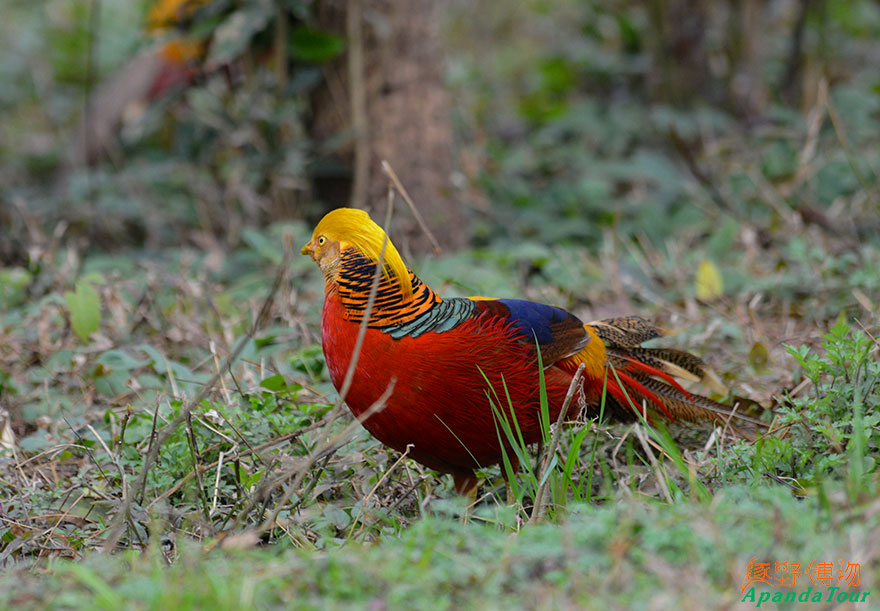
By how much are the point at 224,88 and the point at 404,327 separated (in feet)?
12.5

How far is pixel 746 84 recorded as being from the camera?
759 cm

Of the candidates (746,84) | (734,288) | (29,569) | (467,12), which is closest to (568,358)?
(29,569)

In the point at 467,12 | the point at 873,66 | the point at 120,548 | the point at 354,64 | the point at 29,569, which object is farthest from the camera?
the point at 467,12

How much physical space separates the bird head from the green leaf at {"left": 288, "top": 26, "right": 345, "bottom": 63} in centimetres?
313

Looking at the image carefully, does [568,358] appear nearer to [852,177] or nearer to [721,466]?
[721,466]

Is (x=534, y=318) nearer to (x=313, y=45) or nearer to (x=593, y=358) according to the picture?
(x=593, y=358)

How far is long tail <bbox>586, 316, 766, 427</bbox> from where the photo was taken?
115 inches

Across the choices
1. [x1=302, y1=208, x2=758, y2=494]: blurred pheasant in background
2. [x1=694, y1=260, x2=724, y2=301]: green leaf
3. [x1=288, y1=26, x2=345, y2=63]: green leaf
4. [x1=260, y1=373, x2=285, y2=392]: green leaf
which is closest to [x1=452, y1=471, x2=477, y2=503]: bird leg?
[x1=302, y1=208, x2=758, y2=494]: blurred pheasant in background

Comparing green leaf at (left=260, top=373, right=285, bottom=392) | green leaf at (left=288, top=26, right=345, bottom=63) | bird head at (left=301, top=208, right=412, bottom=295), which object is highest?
green leaf at (left=288, top=26, right=345, bottom=63)

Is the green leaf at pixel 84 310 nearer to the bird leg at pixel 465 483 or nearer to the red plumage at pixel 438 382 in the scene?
the red plumage at pixel 438 382

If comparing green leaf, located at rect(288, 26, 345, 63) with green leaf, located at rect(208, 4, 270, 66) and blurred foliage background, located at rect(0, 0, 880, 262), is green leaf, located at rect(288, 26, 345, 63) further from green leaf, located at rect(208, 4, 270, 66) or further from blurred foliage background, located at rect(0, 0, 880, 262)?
green leaf, located at rect(208, 4, 270, 66)

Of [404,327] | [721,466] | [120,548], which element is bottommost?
[120,548]

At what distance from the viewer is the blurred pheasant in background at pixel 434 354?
248 cm

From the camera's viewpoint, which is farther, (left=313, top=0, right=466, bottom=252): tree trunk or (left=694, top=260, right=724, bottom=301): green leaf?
(left=313, top=0, right=466, bottom=252): tree trunk
